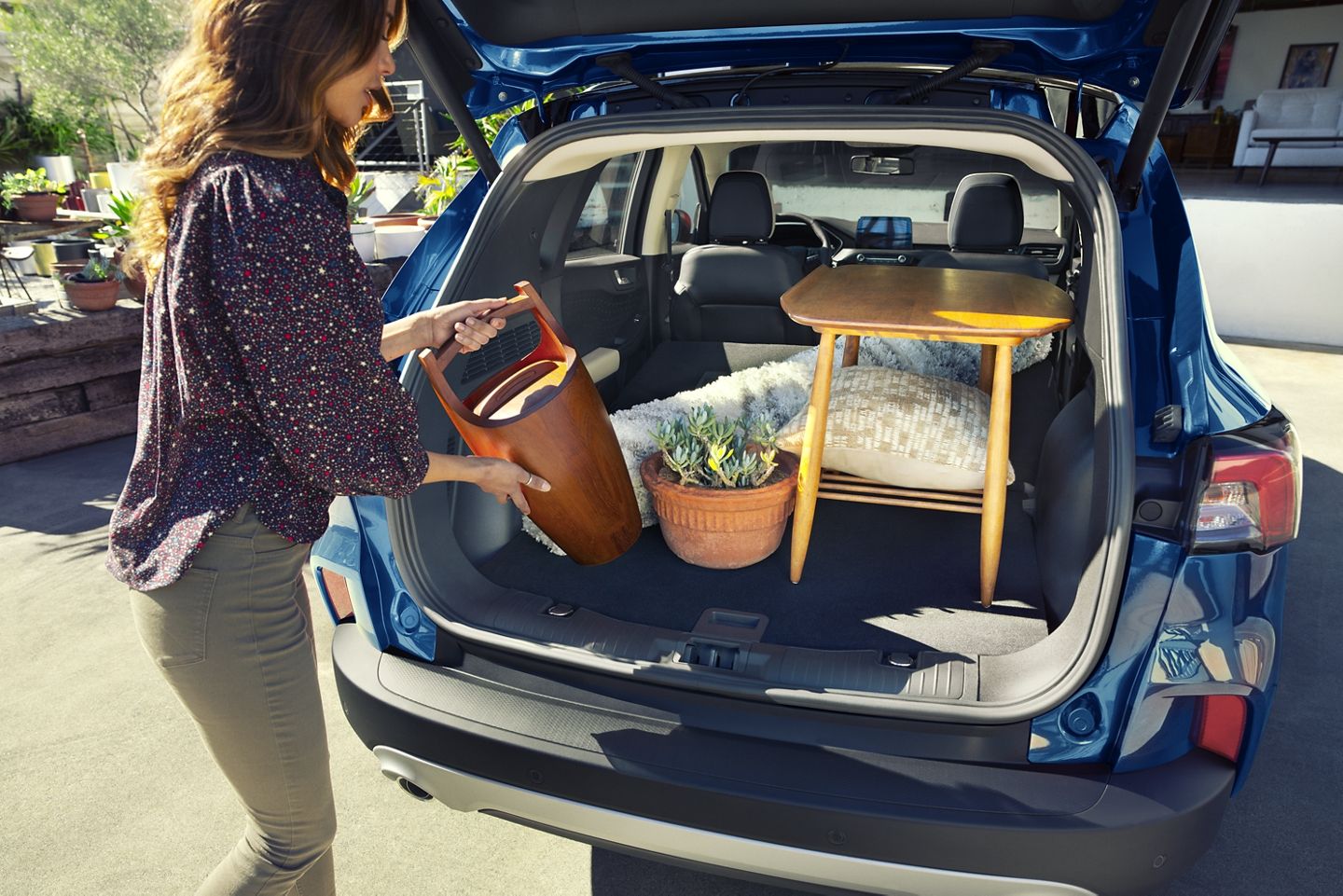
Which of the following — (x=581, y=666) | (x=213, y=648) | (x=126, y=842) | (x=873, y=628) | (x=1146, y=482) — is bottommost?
(x=126, y=842)

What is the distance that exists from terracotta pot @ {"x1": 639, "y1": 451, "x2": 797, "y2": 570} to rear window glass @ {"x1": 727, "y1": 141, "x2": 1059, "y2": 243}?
1.46m

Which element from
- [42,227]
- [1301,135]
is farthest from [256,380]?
[1301,135]

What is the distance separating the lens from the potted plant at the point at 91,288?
4.09m

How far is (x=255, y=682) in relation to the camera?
111 centimetres

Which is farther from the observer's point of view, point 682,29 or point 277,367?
point 682,29

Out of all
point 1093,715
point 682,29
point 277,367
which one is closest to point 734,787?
point 1093,715

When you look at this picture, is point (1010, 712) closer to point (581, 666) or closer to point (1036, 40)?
point (581, 666)

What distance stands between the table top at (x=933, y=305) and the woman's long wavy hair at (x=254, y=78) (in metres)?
1.07

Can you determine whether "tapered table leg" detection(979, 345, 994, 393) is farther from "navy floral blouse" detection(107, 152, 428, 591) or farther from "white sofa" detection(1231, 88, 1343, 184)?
"white sofa" detection(1231, 88, 1343, 184)

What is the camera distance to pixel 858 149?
303 cm

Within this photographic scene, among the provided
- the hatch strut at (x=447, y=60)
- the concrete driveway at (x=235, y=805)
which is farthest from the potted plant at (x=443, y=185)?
the hatch strut at (x=447, y=60)

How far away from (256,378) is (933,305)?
1.39m

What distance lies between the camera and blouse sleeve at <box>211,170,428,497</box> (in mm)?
912

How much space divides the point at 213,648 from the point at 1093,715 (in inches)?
45.6
